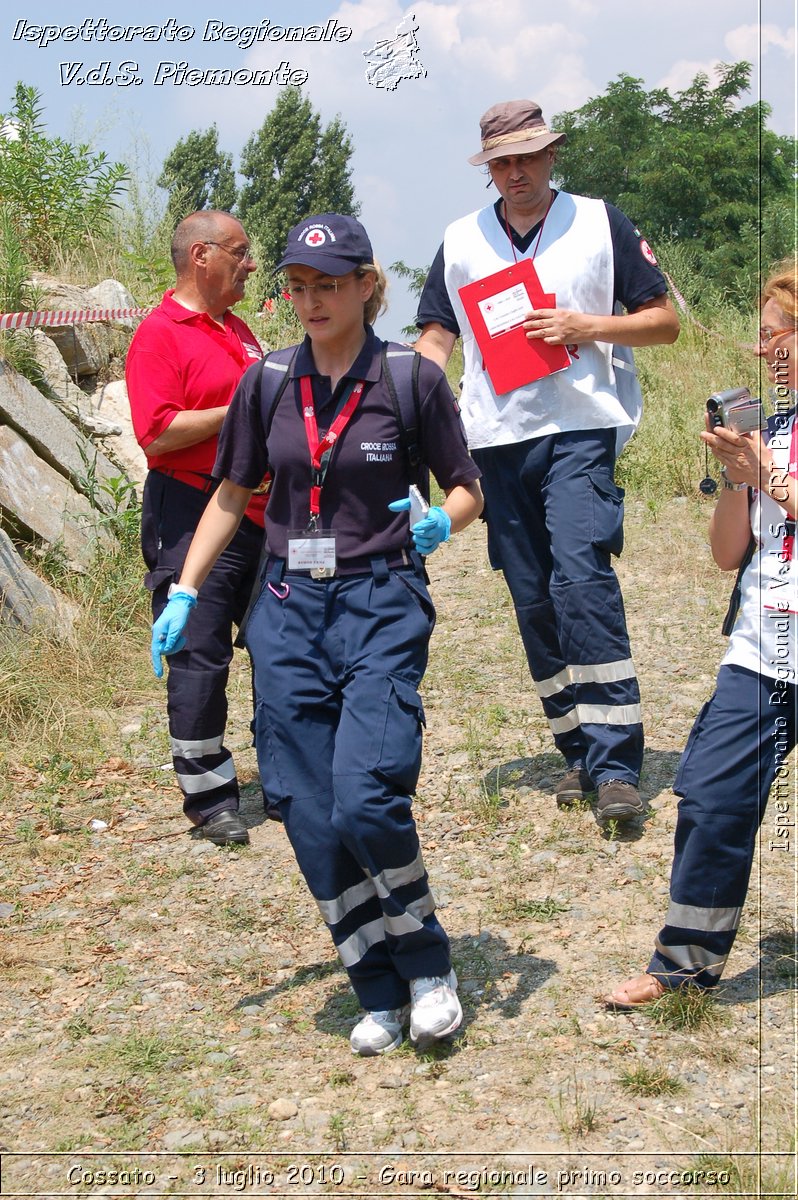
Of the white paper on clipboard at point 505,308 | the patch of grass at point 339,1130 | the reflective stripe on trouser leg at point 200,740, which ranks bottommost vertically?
the patch of grass at point 339,1130

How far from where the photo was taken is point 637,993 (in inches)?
126

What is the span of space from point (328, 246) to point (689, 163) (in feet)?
60.5

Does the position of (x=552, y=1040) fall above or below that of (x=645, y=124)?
below

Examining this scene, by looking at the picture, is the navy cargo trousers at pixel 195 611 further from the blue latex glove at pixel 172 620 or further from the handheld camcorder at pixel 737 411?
the handheld camcorder at pixel 737 411

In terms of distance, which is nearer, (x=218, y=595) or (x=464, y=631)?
(x=218, y=595)

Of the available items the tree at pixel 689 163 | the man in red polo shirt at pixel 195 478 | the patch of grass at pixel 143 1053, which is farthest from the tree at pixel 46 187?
the tree at pixel 689 163

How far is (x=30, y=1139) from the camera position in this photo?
3006 millimetres

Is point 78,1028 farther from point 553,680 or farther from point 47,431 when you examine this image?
point 47,431

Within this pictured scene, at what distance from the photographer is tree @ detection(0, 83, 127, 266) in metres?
9.30

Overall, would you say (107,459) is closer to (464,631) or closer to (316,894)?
(464,631)

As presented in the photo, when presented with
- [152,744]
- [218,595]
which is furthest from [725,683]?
[152,744]

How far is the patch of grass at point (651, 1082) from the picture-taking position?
2.87 metres

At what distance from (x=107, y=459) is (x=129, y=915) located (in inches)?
166

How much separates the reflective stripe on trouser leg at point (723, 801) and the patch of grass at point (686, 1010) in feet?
0.23
